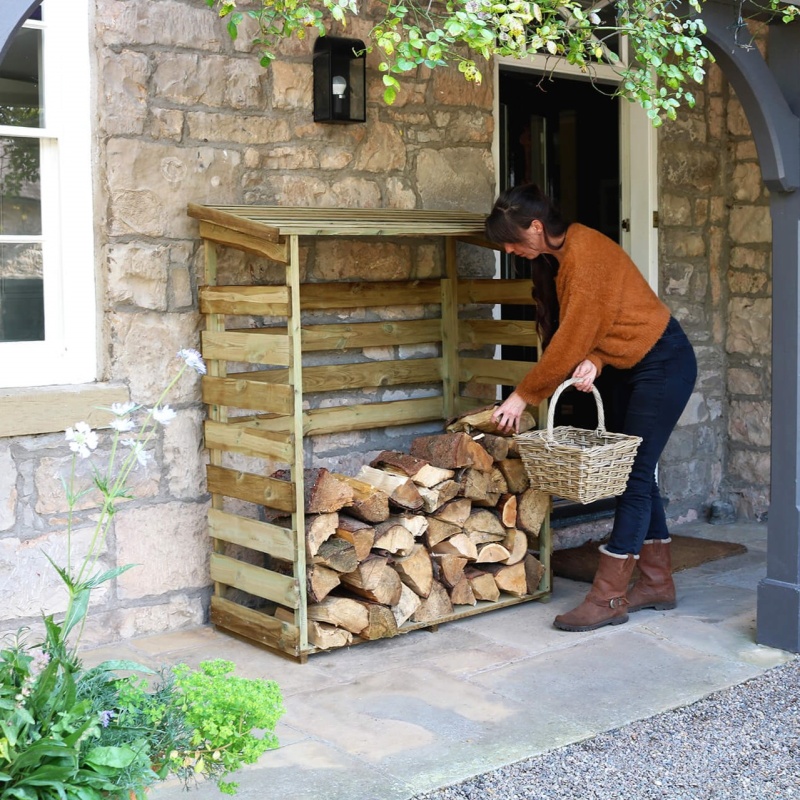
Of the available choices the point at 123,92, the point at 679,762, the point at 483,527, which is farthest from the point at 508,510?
the point at 123,92

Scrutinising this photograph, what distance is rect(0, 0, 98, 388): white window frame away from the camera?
13.8 feet

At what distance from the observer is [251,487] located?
4301 millimetres

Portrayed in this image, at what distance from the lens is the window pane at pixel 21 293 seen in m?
4.22

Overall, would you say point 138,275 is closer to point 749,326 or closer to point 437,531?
point 437,531

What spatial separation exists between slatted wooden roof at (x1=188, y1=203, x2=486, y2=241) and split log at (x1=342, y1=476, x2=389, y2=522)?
38.8 inches

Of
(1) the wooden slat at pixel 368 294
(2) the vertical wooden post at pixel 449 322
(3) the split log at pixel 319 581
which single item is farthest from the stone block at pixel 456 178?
(3) the split log at pixel 319 581

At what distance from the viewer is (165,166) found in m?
4.39

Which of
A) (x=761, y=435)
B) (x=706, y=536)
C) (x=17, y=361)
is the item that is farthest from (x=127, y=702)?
(x=761, y=435)

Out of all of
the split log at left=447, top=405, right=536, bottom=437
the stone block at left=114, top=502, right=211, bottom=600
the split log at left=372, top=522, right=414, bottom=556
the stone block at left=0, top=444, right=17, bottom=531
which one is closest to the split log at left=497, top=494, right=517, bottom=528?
the split log at left=447, top=405, right=536, bottom=437

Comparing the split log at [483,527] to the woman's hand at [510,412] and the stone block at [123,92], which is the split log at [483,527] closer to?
the woman's hand at [510,412]

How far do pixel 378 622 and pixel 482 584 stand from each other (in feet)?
2.00

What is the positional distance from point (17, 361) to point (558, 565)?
276 centimetres

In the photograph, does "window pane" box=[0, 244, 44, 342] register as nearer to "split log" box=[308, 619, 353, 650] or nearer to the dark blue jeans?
"split log" box=[308, 619, 353, 650]

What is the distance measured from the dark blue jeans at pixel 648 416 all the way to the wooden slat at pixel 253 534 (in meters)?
1.37
